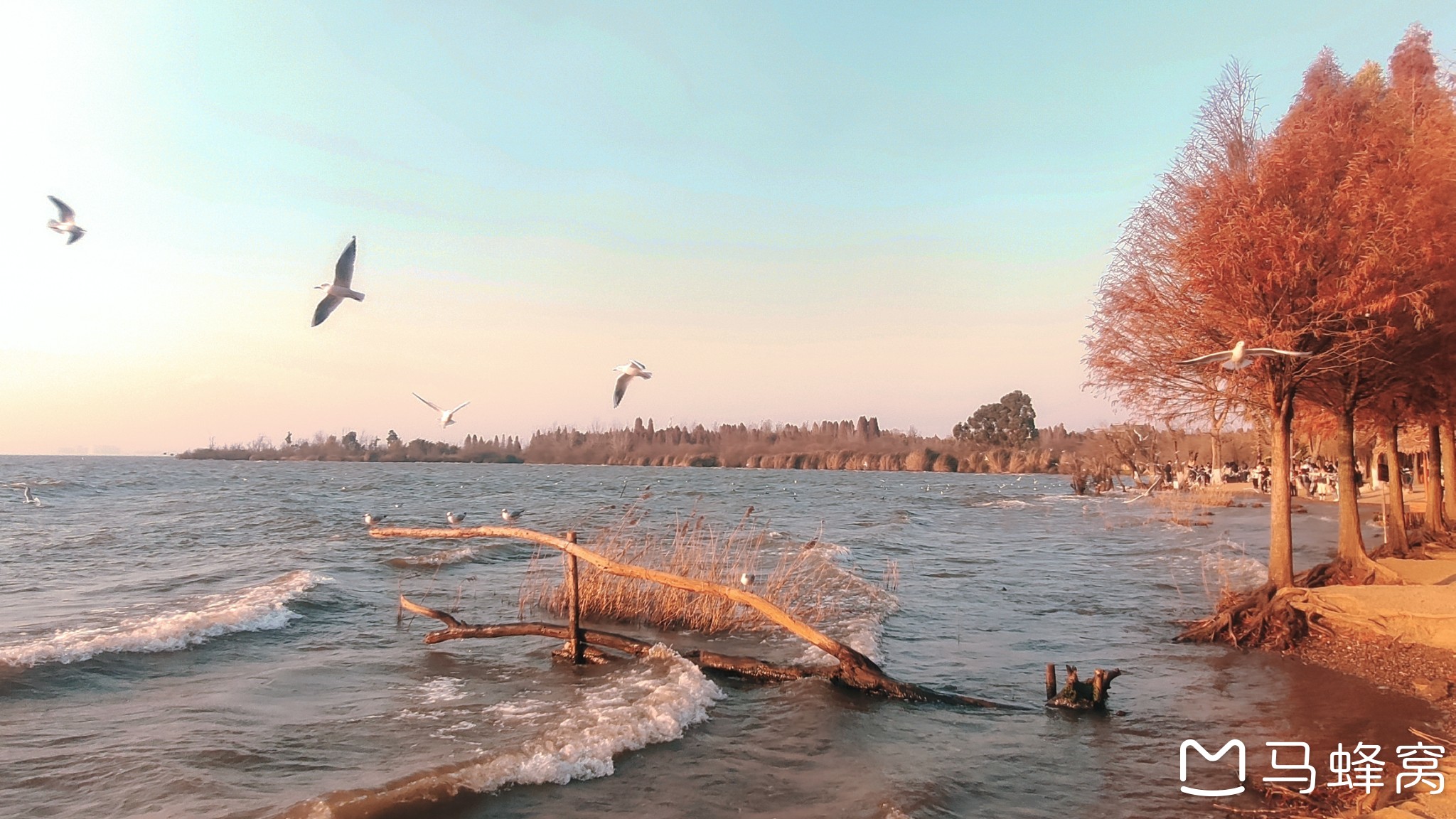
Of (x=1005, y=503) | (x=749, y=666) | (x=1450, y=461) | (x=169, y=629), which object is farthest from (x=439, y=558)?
(x=1005, y=503)

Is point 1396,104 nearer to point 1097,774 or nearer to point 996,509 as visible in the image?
point 1097,774

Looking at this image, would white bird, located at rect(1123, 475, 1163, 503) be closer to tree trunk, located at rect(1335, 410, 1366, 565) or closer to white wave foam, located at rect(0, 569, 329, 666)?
tree trunk, located at rect(1335, 410, 1366, 565)

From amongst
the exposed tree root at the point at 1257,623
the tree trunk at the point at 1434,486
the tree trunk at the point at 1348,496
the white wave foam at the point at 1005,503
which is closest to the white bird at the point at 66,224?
the exposed tree root at the point at 1257,623

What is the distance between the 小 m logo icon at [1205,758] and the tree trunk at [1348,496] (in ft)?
31.5

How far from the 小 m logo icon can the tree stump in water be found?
1.17 meters

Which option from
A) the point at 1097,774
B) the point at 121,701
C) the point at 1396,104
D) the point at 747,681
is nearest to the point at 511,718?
the point at 747,681

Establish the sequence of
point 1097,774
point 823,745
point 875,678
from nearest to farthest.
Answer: point 1097,774 → point 823,745 → point 875,678

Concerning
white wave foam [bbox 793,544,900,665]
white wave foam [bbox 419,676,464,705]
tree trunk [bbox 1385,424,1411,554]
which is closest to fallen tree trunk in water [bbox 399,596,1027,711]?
white wave foam [bbox 419,676,464,705]

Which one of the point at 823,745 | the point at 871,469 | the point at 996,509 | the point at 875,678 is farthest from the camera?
the point at 871,469

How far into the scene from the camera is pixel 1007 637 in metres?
14.5

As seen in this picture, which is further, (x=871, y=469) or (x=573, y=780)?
(x=871, y=469)

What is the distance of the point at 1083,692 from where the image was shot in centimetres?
987

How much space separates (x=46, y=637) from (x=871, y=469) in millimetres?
152159

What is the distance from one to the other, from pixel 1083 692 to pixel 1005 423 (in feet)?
475
